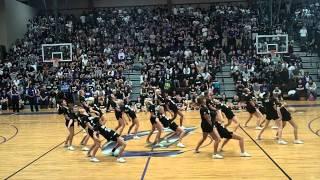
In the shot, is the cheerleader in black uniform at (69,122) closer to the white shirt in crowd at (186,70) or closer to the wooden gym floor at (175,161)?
the wooden gym floor at (175,161)

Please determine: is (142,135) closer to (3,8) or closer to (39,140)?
(39,140)

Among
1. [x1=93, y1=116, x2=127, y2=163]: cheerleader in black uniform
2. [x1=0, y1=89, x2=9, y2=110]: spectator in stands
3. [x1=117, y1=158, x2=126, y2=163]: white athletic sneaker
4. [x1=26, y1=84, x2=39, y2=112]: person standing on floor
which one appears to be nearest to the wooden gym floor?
[x1=117, y1=158, x2=126, y2=163]: white athletic sneaker

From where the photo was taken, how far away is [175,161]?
497 inches

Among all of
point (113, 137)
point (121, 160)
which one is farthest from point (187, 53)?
point (121, 160)

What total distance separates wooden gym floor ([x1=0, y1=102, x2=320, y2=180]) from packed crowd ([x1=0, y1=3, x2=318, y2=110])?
1146 centimetres

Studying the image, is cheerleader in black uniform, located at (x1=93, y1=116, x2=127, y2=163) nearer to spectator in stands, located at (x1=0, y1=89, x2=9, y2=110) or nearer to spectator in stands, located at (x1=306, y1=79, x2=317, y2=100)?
spectator in stands, located at (x1=306, y1=79, x2=317, y2=100)

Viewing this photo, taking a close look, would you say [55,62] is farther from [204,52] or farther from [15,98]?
[204,52]

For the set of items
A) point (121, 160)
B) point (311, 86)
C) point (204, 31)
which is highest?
point (204, 31)

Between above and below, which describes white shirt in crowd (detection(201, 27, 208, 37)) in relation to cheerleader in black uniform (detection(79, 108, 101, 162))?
above

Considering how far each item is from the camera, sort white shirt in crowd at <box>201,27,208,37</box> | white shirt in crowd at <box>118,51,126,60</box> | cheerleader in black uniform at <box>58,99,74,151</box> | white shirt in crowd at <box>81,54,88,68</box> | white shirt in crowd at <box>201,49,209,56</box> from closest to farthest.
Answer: cheerleader in black uniform at <box>58,99,74,151</box>, white shirt in crowd at <box>81,54,88,68</box>, white shirt in crowd at <box>201,49,209,56</box>, white shirt in crowd at <box>118,51,126,60</box>, white shirt in crowd at <box>201,27,208,37</box>

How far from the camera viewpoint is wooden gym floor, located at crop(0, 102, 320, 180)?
36.3 feet

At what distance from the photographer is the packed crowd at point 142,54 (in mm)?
30594

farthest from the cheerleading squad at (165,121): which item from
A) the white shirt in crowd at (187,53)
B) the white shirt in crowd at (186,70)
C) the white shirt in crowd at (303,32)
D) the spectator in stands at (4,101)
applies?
the white shirt in crowd at (303,32)

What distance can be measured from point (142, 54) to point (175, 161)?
2299cm
